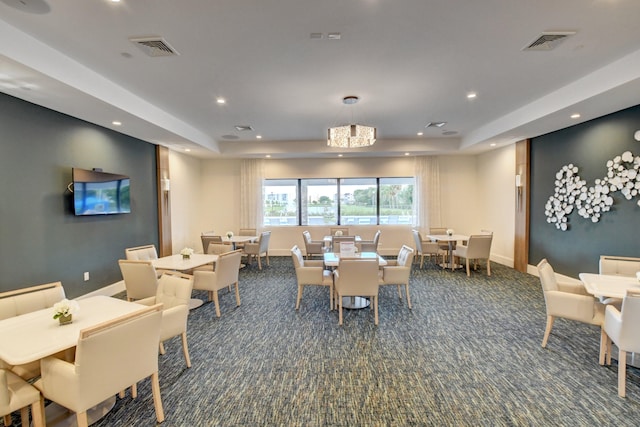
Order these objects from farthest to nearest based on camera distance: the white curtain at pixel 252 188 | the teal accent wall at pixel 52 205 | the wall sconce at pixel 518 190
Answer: the white curtain at pixel 252 188 → the wall sconce at pixel 518 190 → the teal accent wall at pixel 52 205

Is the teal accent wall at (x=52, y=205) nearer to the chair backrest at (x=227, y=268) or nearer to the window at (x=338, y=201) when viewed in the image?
the chair backrest at (x=227, y=268)

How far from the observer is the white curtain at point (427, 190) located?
8.23 metres

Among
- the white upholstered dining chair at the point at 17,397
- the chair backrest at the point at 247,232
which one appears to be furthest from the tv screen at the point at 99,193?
the white upholstered dining chair at the point at 17,397

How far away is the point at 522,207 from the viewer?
623 centimetres

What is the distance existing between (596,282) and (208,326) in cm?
453

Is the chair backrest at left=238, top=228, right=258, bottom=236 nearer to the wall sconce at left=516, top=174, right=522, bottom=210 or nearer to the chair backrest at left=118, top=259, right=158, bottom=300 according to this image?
the chair backrest at left=118, top=259, right=158, bottom=300

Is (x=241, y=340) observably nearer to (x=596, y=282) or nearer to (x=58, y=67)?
(x=58, y=67)

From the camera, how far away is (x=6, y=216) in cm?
339

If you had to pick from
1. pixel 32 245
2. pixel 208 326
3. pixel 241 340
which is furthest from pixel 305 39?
pixel 32 245

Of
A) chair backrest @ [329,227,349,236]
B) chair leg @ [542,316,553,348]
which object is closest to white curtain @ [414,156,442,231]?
chair backrest @ [329,227,349,236]

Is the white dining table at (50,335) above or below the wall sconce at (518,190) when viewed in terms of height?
below

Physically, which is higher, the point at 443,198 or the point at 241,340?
the point at 443,198

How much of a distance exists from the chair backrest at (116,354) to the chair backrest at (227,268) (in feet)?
6.62

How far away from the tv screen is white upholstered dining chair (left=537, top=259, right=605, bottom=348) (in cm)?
611
